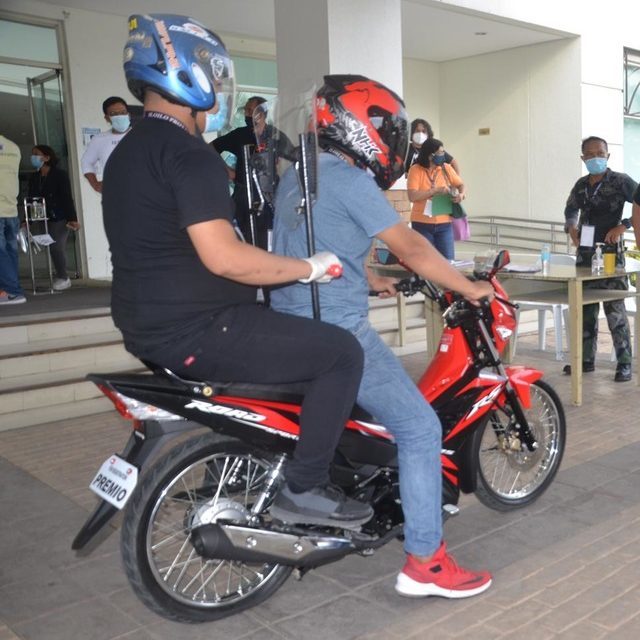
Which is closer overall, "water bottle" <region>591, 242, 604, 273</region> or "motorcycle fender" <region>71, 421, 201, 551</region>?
"motorcycle fender" <region>71, 421, 201, 551</region>

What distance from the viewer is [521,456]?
12.4 ft

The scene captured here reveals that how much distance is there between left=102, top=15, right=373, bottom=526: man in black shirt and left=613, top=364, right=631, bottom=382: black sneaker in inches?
181

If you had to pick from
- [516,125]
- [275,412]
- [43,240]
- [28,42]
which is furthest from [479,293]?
[516,125]

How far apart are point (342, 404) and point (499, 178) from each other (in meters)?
12.4

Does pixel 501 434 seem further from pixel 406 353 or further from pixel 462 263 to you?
pixel 406 353

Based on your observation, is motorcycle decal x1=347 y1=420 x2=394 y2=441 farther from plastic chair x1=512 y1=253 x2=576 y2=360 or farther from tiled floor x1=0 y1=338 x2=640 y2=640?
plastic chair x1=512 y1=253 x2=576 y2=360

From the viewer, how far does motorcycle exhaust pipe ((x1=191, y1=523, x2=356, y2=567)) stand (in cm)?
259

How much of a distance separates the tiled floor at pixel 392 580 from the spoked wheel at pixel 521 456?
0.11 metres

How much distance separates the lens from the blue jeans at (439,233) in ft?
26.5

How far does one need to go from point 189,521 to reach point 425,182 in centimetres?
598

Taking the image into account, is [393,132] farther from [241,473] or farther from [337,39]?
[337,39]

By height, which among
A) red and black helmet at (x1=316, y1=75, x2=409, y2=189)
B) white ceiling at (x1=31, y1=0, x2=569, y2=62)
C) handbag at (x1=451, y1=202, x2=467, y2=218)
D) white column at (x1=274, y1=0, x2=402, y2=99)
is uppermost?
white ceiling at (x1=31, y1=0, x2=569, y2=62)

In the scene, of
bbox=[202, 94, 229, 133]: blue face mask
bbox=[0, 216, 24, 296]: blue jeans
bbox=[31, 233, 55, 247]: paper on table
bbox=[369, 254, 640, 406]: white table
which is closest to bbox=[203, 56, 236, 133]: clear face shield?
bbox=[202, 94, 229, 133]: blue face mask

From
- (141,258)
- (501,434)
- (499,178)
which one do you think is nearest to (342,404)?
(141,258)
